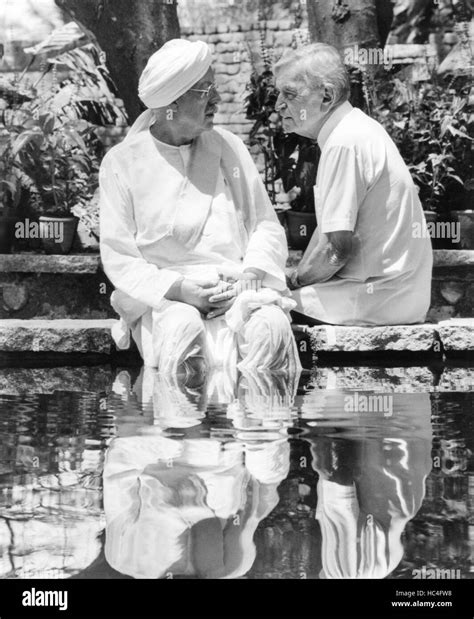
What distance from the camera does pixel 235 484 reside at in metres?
4.88

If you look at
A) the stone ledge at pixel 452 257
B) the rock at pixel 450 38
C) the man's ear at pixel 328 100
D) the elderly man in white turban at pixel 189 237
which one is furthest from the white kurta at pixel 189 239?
the rock at pixel 450 38

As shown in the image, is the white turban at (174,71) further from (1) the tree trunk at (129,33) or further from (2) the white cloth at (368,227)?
(1) the tree trunk at (129,33)

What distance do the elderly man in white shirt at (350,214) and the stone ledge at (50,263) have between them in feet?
4.51

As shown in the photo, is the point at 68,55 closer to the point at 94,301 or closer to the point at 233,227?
the point at 94,301

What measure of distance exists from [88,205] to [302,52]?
2.38 meters

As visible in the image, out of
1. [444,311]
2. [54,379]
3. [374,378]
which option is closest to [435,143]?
[444,311]

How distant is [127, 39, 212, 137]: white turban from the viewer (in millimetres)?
7391

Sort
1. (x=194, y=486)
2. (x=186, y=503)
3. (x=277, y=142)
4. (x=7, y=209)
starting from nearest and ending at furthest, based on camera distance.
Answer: (x=186, y=503) → (x=194, y=486) → (x=7, y=209) → (x=277, y=142)

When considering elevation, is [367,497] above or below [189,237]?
below

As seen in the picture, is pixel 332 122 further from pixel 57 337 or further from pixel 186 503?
pixel 186 503

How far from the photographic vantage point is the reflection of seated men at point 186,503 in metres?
4.09

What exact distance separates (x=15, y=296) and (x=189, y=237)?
1805 millimetres

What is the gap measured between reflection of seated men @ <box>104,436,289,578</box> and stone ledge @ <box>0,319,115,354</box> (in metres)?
2.54

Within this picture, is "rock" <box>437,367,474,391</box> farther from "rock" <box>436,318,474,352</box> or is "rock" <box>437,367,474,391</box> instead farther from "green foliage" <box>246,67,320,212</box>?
"green foliage" <box>246,67,320,212</box>
